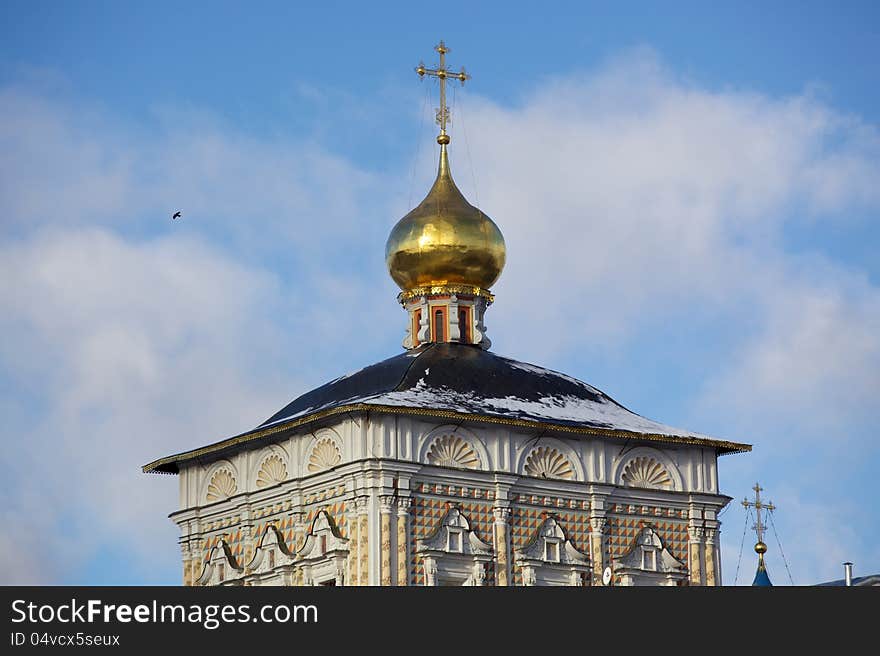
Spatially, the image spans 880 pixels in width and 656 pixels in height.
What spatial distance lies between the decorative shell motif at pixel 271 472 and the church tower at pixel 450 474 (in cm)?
4

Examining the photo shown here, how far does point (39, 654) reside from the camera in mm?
37562

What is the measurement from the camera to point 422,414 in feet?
164

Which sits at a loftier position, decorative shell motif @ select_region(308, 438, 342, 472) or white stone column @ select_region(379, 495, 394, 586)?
decorative shell motif @ select_region(308, 438, 342, 472)

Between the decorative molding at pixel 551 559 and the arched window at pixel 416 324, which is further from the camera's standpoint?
the arched window at pixel 416 324

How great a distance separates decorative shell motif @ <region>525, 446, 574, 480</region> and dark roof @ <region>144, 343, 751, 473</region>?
559mm

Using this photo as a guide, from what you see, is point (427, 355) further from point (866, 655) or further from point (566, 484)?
point (866, 655)

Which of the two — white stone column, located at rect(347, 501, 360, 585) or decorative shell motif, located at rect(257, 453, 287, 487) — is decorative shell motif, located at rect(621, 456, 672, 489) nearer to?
white stone column, located at rect(347, 501, 360, 585)

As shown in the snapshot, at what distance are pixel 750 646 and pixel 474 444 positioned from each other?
1293 cm

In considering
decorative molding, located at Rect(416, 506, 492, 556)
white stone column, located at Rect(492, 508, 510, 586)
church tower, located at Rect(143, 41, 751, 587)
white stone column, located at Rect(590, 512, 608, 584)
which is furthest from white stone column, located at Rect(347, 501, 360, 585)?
white stone column, located at Rect(590, 512, 608, 584)

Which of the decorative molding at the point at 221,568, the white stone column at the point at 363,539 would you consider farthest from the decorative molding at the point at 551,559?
the decorative molding at the point at 221,568

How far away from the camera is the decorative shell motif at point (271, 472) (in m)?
51.7

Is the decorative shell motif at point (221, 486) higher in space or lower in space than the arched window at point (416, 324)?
lower

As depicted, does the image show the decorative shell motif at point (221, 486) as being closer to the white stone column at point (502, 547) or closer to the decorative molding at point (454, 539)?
the decorative molding at point (454, 539)

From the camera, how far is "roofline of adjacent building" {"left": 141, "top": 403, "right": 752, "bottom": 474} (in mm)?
49781
